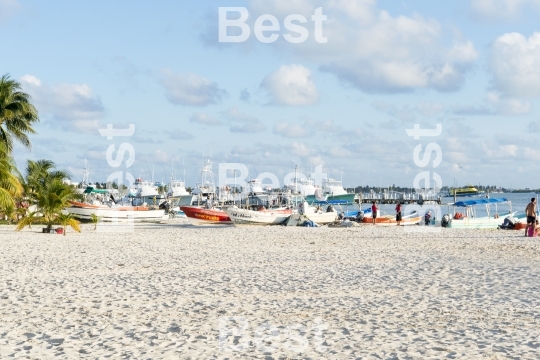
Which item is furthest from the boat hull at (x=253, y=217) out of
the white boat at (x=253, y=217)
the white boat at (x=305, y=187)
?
the white boat at (x=305, y=187)

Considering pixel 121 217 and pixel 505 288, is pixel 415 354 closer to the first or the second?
pixel 505 288

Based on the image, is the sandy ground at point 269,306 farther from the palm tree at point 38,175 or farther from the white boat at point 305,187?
the white boat at point 305,187

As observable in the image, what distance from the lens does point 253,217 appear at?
35.4 meters

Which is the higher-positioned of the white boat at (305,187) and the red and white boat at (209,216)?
the white boat at (305,187)

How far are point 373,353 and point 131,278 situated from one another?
705cm

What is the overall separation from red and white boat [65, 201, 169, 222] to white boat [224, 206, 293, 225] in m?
10.1

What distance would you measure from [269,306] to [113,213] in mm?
33986

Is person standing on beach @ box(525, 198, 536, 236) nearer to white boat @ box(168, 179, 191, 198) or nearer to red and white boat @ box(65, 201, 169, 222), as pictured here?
red and white boat @ box(65, 201, 169, 222)

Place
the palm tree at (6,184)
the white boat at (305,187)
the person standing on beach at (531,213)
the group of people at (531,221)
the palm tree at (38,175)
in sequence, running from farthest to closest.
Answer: the white boat at (305,187) < the palm tree at (38,175) < the palm tree at (6,184) < the group of people at (531,221) < the person standing on beach at (531,213)

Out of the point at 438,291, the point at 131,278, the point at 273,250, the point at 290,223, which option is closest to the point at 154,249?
the point at 273,250

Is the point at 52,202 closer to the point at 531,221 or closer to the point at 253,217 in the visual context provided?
the point at 253,217

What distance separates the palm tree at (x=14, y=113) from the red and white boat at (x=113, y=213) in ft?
16.7

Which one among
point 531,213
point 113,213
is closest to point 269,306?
point 531,213

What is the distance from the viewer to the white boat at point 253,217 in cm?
3484
